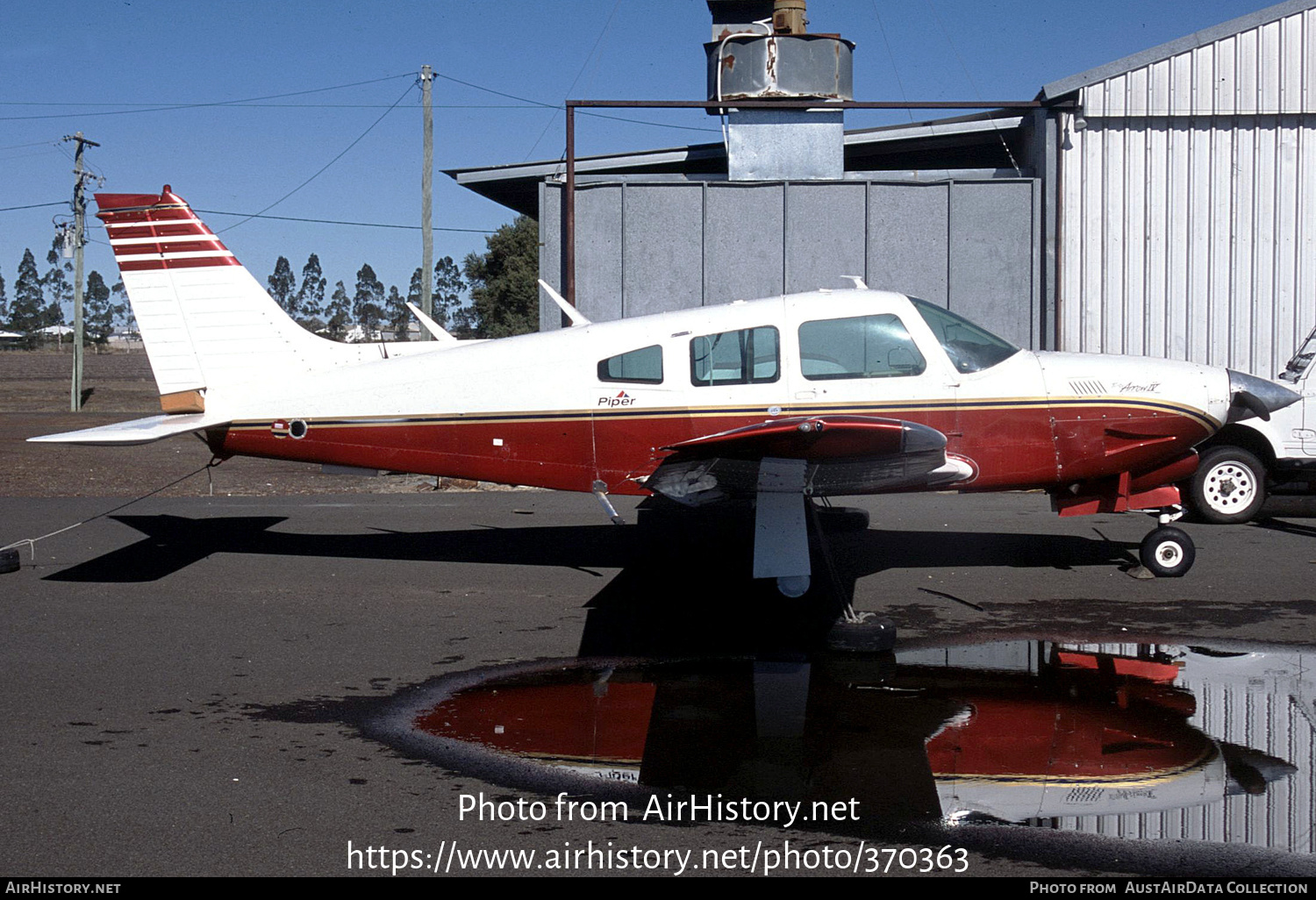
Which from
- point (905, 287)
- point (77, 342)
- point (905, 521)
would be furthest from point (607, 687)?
point (77, 342)

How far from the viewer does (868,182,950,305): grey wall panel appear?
55.1ft

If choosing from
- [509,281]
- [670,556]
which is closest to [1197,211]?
[670,556]

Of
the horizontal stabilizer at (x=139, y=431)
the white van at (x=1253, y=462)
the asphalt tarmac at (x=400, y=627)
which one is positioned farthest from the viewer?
the white van at (x=1253, y=462)

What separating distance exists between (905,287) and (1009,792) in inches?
516

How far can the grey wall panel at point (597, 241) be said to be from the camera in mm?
17016

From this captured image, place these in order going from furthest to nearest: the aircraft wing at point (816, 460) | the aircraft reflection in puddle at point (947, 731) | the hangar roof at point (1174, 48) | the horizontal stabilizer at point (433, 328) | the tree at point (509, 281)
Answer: the tree at point (509, 281) → the hangar roof at point (1174, 48) → the horizontal stabilizer at point (433, 328) → the aircraft wing at point (816, 460) → the aircraft reflection in puddle at point (947, 731)

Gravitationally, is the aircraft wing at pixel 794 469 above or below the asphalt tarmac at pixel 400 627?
above

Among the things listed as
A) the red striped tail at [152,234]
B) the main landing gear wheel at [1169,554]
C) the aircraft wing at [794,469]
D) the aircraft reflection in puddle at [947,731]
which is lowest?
the aircraft reflection in puddle at [947,731]

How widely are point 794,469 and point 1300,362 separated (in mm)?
8141

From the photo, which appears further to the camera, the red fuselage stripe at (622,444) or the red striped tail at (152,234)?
the red striped tail at (152,234)

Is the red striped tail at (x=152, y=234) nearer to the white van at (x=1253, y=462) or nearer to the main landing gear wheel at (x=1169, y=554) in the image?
the main landing gear wheel at (x=1169, y=554)

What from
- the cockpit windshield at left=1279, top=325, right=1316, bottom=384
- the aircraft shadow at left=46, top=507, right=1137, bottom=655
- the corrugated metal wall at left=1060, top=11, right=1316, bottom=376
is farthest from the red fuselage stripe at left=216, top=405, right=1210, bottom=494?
the corrugated metal wall at left=1060, top=11, right=1316, bottom=376

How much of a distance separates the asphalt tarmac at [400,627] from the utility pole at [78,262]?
26197mm

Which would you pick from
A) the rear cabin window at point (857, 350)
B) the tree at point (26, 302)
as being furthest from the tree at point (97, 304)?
the rear cabin window at point (857, 350)
